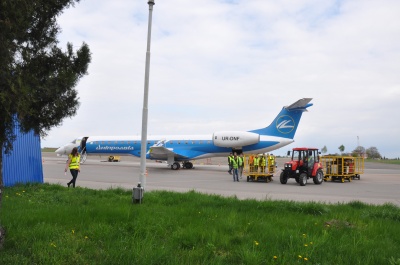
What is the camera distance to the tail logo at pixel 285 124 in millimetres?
29141

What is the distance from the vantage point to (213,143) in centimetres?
3212

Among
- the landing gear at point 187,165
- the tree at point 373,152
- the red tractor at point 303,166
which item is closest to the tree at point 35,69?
the red tractor at point 303,166

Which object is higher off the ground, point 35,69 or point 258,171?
point 35,69

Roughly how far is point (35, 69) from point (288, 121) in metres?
25.8

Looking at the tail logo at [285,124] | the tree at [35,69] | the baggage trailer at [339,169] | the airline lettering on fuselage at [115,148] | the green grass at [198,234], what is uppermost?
the tail logo at [285,124]

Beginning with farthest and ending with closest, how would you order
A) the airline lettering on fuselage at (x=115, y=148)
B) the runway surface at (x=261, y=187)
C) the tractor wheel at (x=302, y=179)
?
the airline lettering on fuselage at (x=115, y=148) < the tractor wheel at (x=302, y=179) < the runway surface at (x=261, y=187)

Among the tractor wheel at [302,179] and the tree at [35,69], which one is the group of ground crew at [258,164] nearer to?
the tractor wheel at [302,179]

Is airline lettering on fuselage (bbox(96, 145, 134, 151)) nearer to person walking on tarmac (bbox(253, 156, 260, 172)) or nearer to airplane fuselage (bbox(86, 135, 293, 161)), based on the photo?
airplane fuselage (bbox(86, 135, 293, 161))

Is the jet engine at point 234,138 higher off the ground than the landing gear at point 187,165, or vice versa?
the jet engine at point 234,138

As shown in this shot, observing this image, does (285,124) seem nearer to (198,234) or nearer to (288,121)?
(288,121)

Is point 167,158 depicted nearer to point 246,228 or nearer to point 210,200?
point 210,200

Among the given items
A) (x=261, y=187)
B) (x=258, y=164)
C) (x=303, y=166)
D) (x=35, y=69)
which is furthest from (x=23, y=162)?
(x=303, y=166)

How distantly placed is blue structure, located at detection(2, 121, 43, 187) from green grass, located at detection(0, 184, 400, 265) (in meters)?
6.01

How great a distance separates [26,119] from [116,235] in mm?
2400
